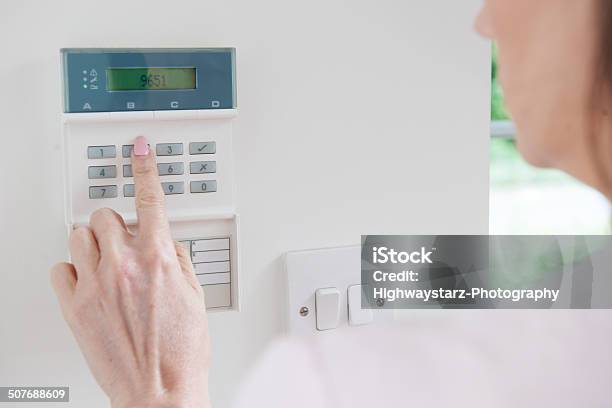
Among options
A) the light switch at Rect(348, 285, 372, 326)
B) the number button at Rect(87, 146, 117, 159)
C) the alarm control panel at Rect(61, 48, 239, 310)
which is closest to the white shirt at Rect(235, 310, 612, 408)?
the light switch at Rect(348, 285, 372, 326)

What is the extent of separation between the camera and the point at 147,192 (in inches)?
21.9

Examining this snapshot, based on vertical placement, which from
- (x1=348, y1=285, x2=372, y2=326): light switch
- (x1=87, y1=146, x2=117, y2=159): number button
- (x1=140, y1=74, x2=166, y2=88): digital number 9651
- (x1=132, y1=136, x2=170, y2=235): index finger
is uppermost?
(x1=140, y1=74, x2=166, y2=88): digital number 9651

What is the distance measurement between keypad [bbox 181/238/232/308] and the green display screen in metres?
0.12

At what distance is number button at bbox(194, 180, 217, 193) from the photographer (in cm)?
59

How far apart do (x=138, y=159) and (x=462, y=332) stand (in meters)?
0.35

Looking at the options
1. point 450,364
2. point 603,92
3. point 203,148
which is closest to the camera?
point 603,92

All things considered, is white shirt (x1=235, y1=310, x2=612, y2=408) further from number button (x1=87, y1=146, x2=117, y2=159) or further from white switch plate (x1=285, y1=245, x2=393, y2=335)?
number button (x1=87, y1=146, x2=117, y2=159)

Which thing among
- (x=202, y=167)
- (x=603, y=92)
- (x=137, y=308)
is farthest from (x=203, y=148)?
(x=603, y=92)

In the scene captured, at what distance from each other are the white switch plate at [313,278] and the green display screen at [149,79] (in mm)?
169

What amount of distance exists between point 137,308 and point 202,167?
0.39ft

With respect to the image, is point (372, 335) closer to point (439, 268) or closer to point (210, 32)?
point (439, 268)

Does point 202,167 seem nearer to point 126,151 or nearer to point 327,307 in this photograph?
point 126,151

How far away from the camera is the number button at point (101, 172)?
1.85ft

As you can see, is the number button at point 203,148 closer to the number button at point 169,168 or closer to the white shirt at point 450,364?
the number button at point 169,168
